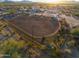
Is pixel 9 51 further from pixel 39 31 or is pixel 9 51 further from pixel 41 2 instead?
pixel 41 2

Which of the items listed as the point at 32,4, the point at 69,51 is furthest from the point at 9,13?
the point at 69,51

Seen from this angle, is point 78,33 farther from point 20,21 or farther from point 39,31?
point 20,21

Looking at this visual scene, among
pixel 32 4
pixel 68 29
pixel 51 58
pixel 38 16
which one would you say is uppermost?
pixel 32 4

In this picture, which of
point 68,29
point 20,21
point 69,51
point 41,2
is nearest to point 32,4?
point 41,2

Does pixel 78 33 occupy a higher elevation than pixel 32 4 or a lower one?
lower

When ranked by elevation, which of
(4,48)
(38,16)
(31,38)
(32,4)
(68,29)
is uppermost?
(32,4)

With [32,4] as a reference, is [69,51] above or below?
below

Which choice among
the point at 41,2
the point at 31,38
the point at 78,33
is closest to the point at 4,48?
the point at 31,38

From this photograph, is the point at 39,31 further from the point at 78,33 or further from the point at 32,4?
the point at 78,33
